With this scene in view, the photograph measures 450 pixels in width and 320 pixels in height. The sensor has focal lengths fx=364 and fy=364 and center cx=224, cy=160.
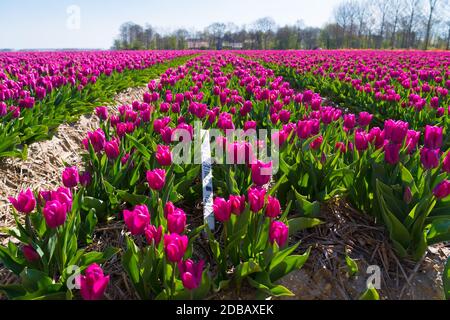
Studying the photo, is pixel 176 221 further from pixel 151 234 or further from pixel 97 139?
pixel 97 139

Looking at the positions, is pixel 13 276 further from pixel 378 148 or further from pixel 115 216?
pixel 378 148

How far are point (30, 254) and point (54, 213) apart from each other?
0.31 meters

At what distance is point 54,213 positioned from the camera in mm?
1703

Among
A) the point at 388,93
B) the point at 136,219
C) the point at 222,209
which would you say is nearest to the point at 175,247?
the point at 136,219

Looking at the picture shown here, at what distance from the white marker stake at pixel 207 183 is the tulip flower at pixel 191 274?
1.89 feet

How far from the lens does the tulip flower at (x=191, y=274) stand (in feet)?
4.89

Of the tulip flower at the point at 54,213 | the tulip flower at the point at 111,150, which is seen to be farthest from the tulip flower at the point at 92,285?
the tulip flower at the point at 111,150

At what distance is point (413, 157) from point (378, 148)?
25 centimetres

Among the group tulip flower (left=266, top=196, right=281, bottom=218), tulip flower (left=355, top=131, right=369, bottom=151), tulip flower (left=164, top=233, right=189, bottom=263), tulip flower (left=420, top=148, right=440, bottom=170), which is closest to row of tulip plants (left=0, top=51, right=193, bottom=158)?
tulip flower (left=164, top=233, right=189, bottom=263)

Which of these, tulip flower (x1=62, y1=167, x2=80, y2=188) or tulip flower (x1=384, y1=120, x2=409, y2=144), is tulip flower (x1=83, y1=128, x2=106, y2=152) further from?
tulip flower (x1=384, y1=120, x2=409, y2=144)

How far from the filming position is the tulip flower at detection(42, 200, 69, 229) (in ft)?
5.55

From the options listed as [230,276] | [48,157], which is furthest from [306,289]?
[48,157]

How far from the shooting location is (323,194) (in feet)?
8.33

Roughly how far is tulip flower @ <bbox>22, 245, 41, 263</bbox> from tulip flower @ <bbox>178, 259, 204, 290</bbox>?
0.83 metres
